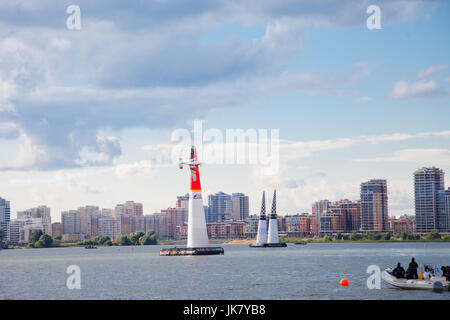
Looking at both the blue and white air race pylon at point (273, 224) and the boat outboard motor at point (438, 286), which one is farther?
the blue and white air race pylon at point (273, 224)

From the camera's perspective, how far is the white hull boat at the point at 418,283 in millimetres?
45062

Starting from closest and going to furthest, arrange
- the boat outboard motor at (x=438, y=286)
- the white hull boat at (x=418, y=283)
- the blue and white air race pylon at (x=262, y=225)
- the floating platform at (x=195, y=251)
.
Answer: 1. the boat outboard motor at (x=438, y=286)
2. the white hull boat at (x=418, y=283)
3. the floating platform at (x=195, y=251)
4. the blue and white air race pylon at (x=262, y=225)

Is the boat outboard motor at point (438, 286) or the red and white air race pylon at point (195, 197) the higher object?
the red and white air race pylon at point (195, 197)

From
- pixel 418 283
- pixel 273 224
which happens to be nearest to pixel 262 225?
pixel 273 224

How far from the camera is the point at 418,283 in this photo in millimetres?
46250

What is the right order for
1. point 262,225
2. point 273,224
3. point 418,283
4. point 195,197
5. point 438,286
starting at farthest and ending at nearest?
point 262,225 → point 273,224 → point 195,197 → point 418,283 → point 438,286

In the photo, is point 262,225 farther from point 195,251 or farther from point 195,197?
point 195,197

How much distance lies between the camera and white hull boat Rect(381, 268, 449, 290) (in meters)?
45.1

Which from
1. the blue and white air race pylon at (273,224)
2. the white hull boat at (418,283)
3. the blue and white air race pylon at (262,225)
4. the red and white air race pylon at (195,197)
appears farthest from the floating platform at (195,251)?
the white hull boat at (418,283)

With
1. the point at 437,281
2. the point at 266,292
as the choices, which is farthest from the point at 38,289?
the point at 437,281

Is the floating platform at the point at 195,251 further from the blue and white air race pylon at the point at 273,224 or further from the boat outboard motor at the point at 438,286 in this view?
the boat outboard motor at the point at 438,286
